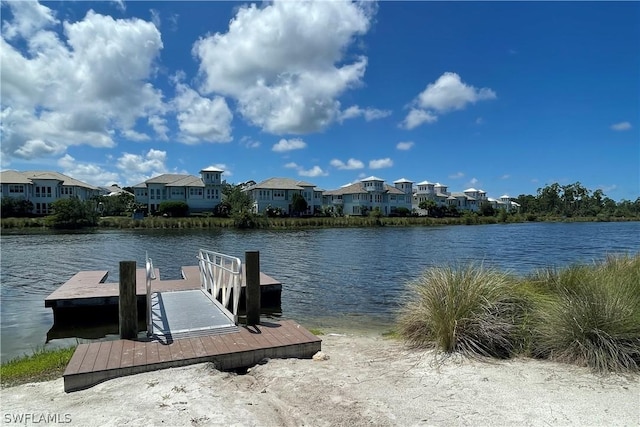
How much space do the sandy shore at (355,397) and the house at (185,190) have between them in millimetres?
62600

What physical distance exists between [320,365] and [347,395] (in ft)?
3.96

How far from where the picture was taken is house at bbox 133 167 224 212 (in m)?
64.8

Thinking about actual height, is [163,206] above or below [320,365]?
above

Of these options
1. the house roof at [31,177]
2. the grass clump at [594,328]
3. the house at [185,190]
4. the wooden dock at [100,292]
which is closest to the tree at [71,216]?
the house at [185,190]

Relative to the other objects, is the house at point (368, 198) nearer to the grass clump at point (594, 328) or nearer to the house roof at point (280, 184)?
the house roof at point (280, 184)

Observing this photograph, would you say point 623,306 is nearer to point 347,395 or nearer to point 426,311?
point 426,311

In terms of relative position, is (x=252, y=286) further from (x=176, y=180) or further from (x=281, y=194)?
(x=281, y=194)

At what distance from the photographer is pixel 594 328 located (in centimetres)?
517

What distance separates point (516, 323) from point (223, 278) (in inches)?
222

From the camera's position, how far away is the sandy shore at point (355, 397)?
3.92 metres

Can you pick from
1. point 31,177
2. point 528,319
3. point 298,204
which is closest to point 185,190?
point 298,204

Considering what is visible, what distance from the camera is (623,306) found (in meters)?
5.26

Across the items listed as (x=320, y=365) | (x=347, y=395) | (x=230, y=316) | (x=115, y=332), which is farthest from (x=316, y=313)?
(x=347, y=395)

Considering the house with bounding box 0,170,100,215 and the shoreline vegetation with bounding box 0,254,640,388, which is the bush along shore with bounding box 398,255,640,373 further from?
the house with bounding box 0,170,100,215
